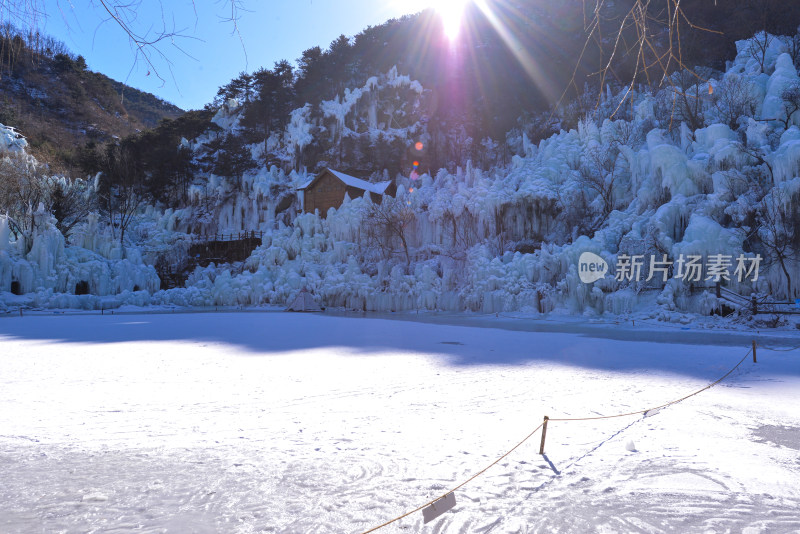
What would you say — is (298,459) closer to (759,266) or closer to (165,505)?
(165,505)

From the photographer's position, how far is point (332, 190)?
3662 cm

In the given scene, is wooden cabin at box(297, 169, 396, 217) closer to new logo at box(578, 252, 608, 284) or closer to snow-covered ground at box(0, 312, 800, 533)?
new logo at box(578, 252, 608, 284)

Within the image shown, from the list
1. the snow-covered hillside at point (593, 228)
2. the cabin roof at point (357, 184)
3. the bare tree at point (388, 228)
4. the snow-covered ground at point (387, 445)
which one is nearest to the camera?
the snow-covered ground at point (387, 445)

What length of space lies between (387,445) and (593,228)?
77.7 feet

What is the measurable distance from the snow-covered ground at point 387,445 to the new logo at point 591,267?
11283 mm

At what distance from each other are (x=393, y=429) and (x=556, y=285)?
18178 millimetres

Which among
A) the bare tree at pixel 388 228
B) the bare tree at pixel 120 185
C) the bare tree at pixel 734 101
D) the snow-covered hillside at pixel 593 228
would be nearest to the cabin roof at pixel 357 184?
the snow-covered hillside at pixel 593 228

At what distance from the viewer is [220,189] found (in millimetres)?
44188

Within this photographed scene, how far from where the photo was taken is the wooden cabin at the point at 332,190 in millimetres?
36094

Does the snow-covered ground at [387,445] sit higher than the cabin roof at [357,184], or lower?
lower

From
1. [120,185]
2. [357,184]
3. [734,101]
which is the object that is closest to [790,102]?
[734,101]

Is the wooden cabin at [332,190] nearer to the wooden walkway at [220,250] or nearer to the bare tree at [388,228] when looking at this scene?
the wooden walkway at [220,250]

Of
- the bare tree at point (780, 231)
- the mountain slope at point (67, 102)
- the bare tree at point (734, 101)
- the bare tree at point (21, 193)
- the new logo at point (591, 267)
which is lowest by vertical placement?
the new logo at point (591, 267)

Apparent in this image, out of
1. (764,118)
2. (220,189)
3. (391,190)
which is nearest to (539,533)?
(764,118)
